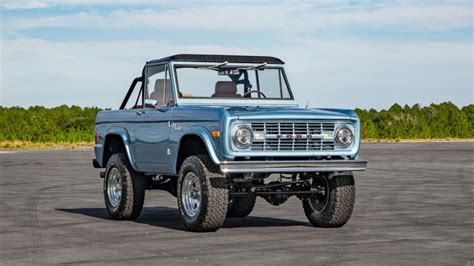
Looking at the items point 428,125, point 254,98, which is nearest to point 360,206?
→ point 254,98

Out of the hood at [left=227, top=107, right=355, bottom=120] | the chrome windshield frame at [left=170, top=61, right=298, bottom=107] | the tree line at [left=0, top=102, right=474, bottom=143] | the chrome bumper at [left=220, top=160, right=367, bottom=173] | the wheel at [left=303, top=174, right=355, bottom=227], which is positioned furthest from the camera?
the tree line at [left=0, top=102, right=474, bottom=143]

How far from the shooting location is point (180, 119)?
45.1 ft

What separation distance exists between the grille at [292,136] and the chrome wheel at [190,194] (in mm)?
965

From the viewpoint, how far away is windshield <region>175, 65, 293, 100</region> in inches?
594

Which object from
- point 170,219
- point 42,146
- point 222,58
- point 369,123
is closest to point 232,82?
point 222,58

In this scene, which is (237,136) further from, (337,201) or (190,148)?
(337,201)

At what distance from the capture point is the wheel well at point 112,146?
1617 cm

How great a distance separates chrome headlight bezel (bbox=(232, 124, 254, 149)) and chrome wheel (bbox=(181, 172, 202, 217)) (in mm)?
809

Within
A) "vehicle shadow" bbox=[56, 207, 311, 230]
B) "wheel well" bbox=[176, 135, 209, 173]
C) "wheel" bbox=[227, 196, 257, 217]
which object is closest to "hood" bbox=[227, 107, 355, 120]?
"wheel well" bbox=[176, 135, 209, 173]

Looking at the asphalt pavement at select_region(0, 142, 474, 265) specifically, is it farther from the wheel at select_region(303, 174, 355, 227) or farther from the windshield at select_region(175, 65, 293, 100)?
the windshield at select_region(175, 65, 293, 100)

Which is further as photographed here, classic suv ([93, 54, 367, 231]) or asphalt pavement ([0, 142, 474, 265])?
classic suv ([93, 54, 367, 231])

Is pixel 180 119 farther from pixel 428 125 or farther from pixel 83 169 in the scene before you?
pixel 428 125

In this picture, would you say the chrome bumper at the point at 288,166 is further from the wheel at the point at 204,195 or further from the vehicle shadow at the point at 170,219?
the vehicle shadow at the point at 170,219

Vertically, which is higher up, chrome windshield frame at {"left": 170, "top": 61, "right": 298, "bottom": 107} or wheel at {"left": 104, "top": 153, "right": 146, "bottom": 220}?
chrome windshield frame at {"left": 170, "top": 61, "right": 298, "bottom": 107}
